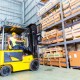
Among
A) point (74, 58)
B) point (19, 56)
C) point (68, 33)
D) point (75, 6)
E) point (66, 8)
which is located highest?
point (66, 8)

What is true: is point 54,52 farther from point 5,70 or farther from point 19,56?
point 5,70

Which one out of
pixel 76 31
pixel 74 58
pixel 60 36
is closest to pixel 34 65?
pixel 74 58

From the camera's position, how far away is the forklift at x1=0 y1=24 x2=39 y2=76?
18.0 ft

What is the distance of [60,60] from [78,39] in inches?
69.0

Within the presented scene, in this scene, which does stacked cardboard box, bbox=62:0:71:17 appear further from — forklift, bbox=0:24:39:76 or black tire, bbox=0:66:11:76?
black tire, bbox=0:66:11:76

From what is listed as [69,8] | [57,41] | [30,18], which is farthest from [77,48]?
[30,18]

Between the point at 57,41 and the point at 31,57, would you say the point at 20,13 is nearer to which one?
the point at 57,41

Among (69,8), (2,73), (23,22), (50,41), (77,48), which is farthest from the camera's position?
(23,22)

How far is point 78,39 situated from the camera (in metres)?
6.66

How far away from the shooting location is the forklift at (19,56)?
5480mm

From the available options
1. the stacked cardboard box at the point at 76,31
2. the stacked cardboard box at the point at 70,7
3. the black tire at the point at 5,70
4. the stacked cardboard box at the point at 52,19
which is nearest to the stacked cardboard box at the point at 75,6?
the stacked cardboard box at the point at 70,7

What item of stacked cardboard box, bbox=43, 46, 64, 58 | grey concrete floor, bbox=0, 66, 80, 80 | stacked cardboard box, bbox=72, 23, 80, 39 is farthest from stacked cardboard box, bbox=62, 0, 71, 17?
grey concrete floor, bbox=0, 66, 80, 80

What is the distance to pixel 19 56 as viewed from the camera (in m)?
5.94

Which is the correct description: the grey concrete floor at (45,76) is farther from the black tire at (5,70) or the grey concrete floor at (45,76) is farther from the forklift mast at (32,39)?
the forklift mast at (32,39)
